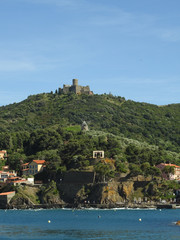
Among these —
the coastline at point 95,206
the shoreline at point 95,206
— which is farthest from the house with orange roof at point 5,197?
the shoreline at point 95,206

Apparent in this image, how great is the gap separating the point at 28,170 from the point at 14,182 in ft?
47.1

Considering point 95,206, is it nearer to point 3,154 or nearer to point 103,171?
point 103,171

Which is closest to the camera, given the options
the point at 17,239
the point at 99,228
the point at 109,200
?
the point at 17,239

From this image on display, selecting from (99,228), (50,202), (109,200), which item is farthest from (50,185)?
(99,228)

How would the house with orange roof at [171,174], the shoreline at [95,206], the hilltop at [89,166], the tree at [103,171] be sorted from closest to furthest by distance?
the shoreline at [95,206] < the hilltop at [89,166] < the tree at [103,171] < the house with orange roof at [171,174]

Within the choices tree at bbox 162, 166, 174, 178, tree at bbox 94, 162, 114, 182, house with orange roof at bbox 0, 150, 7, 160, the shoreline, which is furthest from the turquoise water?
house with orange roof at bbox 0, 150, 7, 160

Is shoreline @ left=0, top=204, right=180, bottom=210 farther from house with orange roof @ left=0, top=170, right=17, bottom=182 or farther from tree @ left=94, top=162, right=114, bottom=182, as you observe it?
house with orange roof @ left=0, top=170, right=17, bottom=182

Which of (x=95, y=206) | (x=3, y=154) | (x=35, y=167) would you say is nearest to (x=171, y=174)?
(x=95, y=206)

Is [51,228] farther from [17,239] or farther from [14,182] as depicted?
[14,182]

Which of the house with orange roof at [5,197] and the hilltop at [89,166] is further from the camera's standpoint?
the hilltop at [89,166]

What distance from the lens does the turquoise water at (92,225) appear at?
2872 inches

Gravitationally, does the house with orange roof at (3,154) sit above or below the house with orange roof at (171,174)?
above

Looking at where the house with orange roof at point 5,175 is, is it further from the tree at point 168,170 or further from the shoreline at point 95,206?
the tree at point 168,170

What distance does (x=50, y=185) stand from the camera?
432 feet
